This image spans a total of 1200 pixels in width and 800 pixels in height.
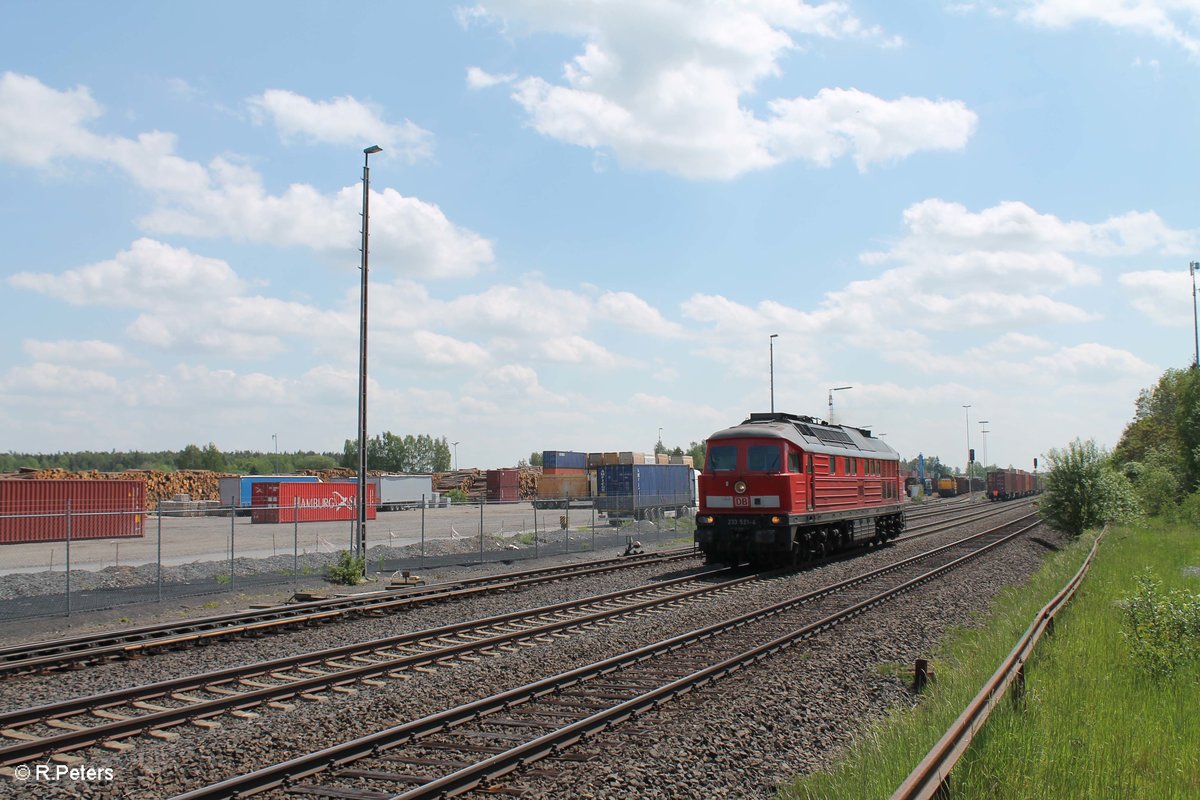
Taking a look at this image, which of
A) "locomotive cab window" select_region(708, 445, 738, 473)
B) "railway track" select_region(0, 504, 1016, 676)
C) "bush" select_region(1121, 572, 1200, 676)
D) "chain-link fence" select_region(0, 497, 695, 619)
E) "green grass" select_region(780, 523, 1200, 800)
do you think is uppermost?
"locomotive cab window" select_region(708, 445, 738, 473)

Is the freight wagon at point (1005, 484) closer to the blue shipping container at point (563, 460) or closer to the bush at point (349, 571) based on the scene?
the blue shipping container at point (563, 460)

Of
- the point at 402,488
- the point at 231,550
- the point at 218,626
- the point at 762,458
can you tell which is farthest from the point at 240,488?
the point at 218,626

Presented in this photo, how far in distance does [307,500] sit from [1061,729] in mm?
50749

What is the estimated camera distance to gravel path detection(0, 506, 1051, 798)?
23.2 feet

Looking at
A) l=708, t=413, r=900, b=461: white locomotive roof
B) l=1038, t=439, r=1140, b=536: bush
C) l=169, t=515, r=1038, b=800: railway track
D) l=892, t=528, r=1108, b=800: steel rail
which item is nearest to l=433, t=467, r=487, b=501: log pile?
l=1038, t=439, r=1140, b=536: bush

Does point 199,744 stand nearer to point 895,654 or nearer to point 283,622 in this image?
point 283,622

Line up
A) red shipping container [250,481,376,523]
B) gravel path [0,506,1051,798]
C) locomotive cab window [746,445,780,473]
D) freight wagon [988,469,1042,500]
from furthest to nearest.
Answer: freight wagon [988,469,1042,500] → red shipping container [250,481,376,523] → locomotive cab window [746,445,780,473] → gravel path [0,506,1051,798]

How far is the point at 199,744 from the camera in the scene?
7.96 meters

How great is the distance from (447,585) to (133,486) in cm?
3188

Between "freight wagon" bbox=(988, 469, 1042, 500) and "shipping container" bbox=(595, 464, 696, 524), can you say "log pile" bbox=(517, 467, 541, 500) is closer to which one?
"shipping container" bbox=(595, 464, 696, 524)

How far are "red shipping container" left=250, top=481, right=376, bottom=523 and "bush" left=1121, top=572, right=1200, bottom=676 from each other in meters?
44.2

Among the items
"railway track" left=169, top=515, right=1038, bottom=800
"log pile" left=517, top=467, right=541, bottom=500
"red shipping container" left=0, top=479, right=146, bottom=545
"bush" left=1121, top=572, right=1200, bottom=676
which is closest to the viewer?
"railway track" left=169, top=515, right=1038, bottom=800

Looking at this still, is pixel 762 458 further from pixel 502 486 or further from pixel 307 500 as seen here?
pixel 502 486

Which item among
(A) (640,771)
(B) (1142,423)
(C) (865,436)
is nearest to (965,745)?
(A) (640,771)
